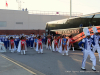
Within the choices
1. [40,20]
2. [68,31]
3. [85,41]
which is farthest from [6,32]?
[85,41]

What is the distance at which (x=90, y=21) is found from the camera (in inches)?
591

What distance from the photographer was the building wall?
42.9m

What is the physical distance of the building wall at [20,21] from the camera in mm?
42875

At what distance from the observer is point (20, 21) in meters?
43.8

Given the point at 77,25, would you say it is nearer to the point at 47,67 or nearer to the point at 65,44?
the point at 65,44

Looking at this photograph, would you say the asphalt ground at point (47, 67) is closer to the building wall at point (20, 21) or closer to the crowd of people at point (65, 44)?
the crowd of people at point (65, 44)

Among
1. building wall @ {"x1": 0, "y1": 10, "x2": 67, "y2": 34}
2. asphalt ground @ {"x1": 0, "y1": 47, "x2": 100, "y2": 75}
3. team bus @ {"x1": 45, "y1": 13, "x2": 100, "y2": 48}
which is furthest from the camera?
building wall @ {"x1": 0, "y1": 10, "x2": 67, "y2": 34}

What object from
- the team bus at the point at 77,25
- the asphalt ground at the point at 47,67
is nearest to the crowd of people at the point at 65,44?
the asphalt ground at the point at 47,67

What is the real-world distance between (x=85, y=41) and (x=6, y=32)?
126 feet

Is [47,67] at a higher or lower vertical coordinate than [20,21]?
lower

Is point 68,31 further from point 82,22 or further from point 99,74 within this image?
point 99,74

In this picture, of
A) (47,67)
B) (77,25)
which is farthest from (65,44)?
(47,67)

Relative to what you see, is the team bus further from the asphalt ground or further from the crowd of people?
the asphalt ground

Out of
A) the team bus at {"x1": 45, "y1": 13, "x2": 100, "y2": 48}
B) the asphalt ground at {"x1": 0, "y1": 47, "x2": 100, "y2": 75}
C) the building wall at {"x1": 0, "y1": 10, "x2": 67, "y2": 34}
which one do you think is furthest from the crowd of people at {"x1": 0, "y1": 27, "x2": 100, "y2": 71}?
the building wall at {"x1": 0, "y1": 10, "x2": 67, "y2": 34}
